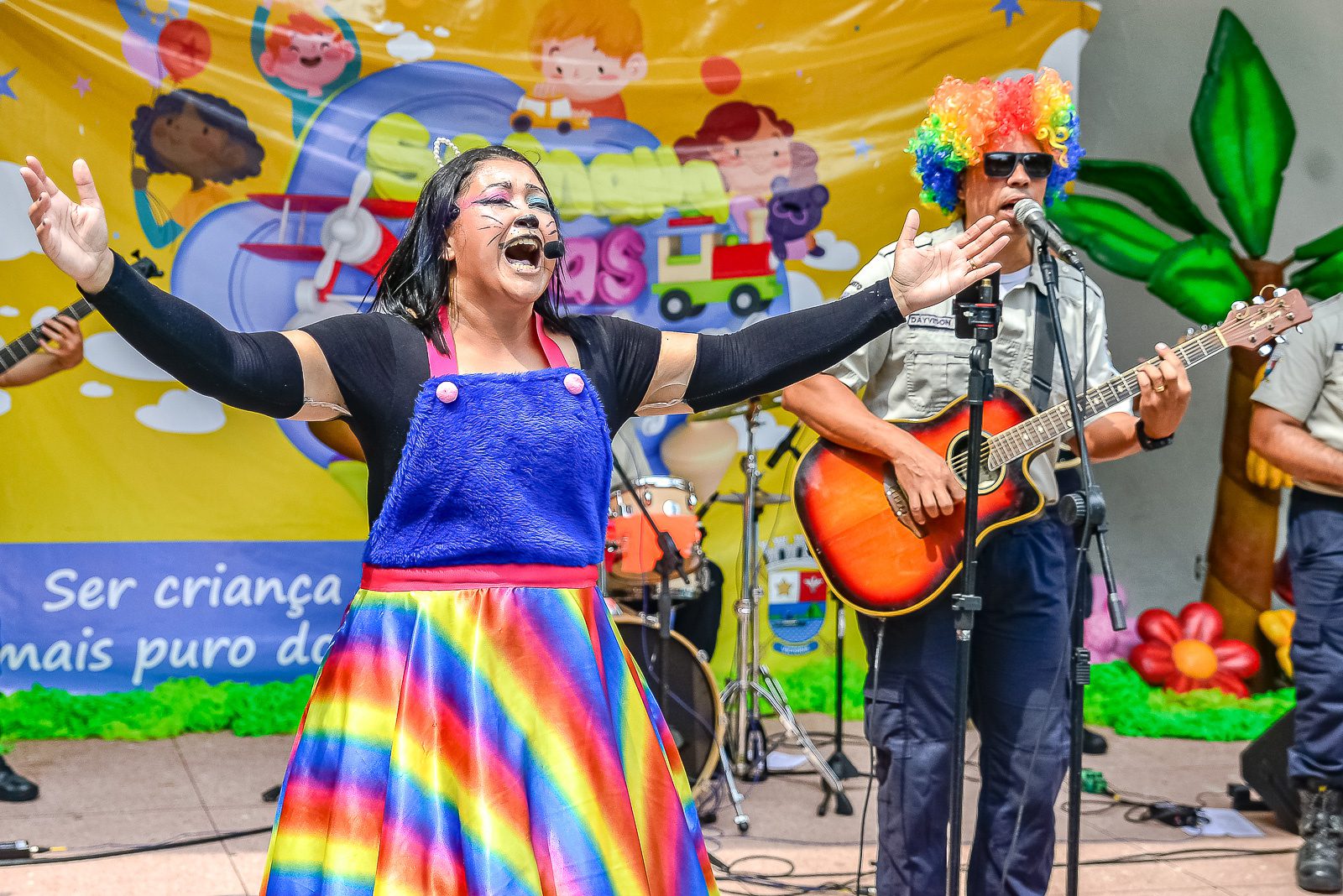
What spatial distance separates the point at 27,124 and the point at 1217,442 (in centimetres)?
612

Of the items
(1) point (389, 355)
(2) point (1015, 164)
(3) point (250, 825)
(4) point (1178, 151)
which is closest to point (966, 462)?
(2) point (1015, 164)

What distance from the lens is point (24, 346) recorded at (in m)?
5.24

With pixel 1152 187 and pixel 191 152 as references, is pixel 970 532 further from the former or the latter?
pixel 1152 187

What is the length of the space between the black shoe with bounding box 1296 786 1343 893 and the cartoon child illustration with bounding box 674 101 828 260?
3.20 metres

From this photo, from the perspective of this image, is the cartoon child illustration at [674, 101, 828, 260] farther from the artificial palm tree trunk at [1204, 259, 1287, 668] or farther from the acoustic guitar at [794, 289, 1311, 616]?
the acoustic guitar at [794, 289, 1311, 616]

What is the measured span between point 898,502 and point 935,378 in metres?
0.34

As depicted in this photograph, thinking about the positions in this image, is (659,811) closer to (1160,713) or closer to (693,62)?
(693,62)

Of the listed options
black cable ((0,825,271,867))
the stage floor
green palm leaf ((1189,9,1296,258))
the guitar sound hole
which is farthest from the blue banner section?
green palm leaf ((1189,9,1296,258))

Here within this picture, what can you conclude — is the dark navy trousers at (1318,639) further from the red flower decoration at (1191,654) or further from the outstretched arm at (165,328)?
the outstretched arm at (165,328)

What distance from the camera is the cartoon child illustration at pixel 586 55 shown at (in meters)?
6.07

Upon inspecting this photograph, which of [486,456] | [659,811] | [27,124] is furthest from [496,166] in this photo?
[27,124]

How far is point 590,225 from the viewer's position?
20.3ft

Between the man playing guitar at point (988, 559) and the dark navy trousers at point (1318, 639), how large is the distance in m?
1.25

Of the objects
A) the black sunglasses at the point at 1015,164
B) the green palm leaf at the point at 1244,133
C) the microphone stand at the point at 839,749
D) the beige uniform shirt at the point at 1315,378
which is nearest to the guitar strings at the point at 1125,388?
the black sunglasses at the point at 1015,164
